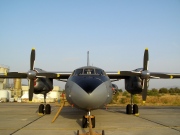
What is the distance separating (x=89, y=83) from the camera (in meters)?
8.16

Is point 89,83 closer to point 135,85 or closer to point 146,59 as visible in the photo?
point 146,59

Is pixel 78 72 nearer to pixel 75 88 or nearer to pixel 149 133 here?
pixel 75 88

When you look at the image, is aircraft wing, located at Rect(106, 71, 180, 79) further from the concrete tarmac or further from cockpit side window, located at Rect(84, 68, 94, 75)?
cockpit side window, located at Rect(84, 68, 94, 75)

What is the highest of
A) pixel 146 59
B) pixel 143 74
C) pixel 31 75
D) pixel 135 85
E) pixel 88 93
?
pixel 146 59

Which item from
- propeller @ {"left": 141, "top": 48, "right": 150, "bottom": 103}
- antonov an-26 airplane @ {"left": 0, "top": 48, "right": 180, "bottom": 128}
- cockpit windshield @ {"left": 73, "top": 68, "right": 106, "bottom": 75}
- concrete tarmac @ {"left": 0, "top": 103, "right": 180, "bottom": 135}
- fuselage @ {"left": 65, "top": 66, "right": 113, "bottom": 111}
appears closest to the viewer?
fuselage @ {"left": 65, "top": 66, "right": 113, "bottom": 111}

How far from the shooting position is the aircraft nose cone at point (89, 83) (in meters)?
7.77

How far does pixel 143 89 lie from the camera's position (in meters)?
13.8

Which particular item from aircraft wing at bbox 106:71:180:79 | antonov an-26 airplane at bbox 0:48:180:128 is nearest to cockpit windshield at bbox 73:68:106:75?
antonov an-26 airplane at bbox 0:48:180:128

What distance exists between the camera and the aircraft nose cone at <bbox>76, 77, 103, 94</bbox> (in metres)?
7.77

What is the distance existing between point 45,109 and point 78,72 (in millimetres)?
6575

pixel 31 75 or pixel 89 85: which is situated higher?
pixel 31 75

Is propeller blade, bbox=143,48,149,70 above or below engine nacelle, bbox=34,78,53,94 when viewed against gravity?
above

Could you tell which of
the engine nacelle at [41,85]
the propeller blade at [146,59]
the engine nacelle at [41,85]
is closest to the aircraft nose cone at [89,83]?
the propeller blade at [146,59]

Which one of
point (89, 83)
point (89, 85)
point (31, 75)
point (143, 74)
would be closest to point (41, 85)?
point (31, 75)
